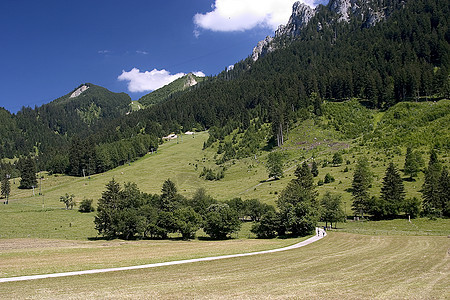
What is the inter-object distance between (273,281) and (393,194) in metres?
62.1

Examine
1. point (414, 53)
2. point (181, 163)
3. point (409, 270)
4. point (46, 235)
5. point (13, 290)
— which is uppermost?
point (414, 53)

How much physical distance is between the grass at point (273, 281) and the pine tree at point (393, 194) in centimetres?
3811

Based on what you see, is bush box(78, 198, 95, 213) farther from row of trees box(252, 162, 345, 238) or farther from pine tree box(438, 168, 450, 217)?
pine tree box(438, 168, 450, 217)

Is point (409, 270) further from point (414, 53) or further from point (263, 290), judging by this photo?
point (414, 53)

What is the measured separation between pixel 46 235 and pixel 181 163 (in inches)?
4047

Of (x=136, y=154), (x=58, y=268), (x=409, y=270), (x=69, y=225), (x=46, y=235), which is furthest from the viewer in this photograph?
(x=136, y=154)

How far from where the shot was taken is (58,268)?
23594 mm

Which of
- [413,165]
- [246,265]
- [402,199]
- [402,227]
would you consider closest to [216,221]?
[246,265]

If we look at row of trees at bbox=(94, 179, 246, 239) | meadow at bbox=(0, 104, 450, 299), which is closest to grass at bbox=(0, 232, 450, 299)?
meadow at bbox=(0, 104, 450, 299)

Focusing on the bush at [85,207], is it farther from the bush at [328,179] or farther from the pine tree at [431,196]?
the pine tree at [431,196]

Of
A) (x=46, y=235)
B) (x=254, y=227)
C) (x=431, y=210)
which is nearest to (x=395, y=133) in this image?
(x=431, y=210)

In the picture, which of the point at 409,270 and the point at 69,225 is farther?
the point at 69,225

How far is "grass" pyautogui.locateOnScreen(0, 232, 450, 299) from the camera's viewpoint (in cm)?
1580

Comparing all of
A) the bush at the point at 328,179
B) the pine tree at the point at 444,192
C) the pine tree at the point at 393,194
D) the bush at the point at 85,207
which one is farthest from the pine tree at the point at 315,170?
the bush at the point at 85,207
